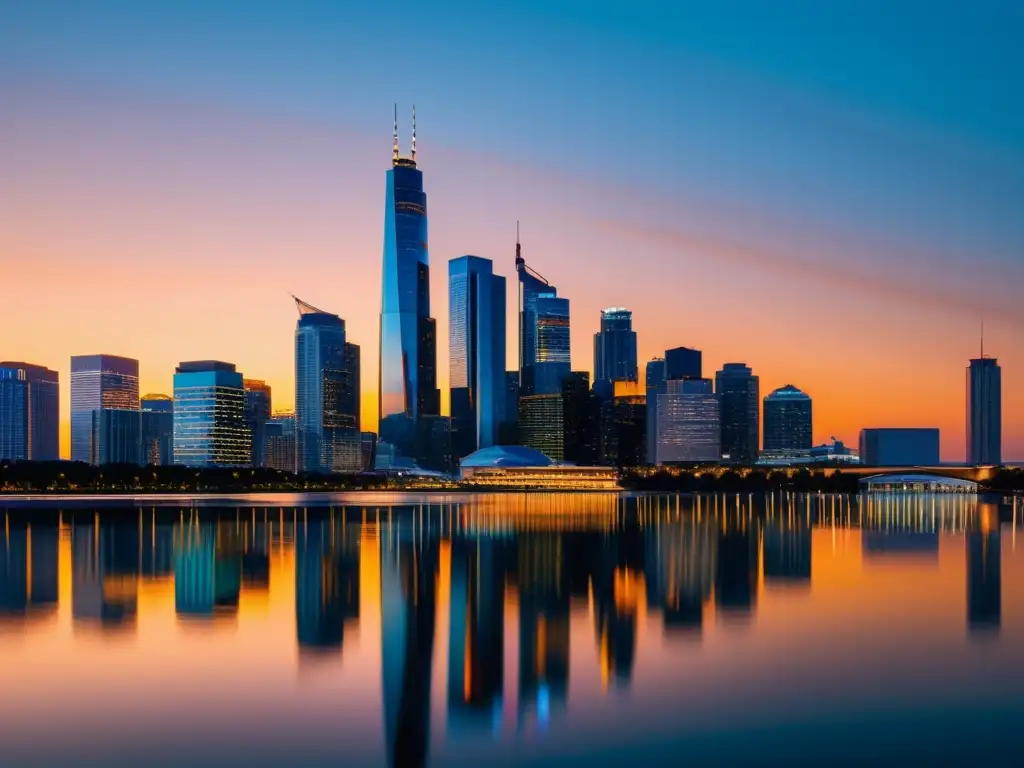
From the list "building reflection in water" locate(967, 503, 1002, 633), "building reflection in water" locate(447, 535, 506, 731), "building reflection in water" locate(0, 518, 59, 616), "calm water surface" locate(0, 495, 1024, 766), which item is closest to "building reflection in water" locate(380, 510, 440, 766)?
"calm water surface" locate(0, 495, 1024, 766)

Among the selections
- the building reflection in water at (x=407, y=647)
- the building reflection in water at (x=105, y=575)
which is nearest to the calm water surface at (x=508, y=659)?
the building reflection in water at (x=407, y=647)

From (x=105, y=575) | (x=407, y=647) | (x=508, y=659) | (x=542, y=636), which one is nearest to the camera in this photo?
(x=508, y=659)

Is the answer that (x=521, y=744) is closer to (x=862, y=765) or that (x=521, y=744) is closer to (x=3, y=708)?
(x=862, y=765)

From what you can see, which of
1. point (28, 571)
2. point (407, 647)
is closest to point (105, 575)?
point (28, 571)

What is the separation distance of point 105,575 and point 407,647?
76.1 ft

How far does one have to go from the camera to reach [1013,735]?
19.1 m

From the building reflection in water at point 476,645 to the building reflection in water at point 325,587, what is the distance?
11.7 ft

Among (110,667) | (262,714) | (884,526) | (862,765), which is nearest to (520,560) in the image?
(110,667)

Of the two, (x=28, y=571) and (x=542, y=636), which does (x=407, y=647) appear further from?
(x=28, y=571)

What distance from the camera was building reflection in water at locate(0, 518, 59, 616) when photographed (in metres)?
35.7

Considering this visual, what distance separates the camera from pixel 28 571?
154 ft

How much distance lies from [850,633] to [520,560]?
23.3 m

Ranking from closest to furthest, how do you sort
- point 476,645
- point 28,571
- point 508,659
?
point 508,659
point 476,645
point 28,571

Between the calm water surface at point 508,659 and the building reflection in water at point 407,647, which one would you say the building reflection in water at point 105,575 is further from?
the building reflection in water at point 407,647
